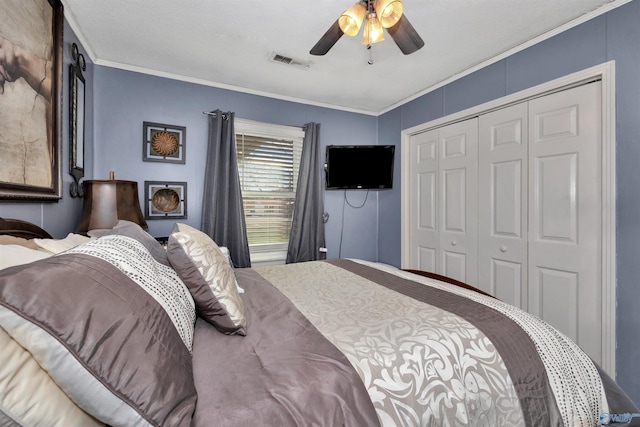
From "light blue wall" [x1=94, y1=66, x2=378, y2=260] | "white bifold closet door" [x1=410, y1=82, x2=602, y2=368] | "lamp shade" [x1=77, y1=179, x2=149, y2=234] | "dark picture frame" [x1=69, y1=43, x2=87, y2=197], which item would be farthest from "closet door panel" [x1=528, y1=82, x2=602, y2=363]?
"dark picture frame" [x1=69, y1=43, x2=87, y2=197]

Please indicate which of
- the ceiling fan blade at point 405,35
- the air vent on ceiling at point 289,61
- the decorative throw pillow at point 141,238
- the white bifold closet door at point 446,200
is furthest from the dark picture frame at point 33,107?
the white bifold closet door at point 446,200

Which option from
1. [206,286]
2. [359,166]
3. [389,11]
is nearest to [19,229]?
[206,286]

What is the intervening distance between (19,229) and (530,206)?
10.3 ft

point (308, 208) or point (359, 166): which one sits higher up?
point (359, 166)

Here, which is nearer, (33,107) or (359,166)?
(33,107)

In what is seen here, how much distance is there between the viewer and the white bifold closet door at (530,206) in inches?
76.8

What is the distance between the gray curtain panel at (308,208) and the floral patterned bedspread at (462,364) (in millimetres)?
1919

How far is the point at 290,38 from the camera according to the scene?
2166 millimetres

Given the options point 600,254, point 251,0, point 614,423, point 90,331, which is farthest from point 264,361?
point 600,254

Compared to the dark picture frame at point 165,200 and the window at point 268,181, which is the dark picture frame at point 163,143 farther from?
the window at point 268,181

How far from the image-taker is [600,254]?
189 centimetres

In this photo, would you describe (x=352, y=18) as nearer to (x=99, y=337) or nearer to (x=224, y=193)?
(x=99, y=337)

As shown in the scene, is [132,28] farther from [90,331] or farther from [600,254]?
[600,254]

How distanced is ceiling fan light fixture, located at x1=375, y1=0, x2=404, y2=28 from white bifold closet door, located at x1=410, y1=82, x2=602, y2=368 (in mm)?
1476
